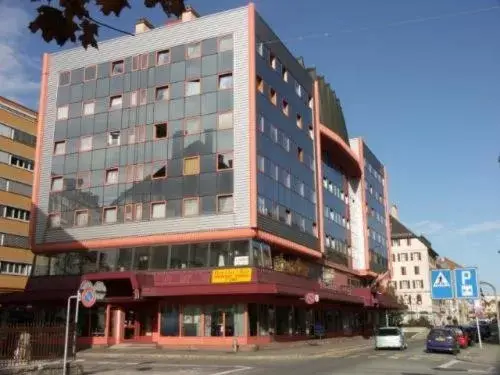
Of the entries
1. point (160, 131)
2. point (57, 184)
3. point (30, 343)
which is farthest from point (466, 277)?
point (57, 184)

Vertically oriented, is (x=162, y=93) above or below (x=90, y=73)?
below

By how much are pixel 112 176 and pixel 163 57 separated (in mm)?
10285

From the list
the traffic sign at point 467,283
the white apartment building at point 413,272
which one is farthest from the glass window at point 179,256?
the white apartment building at point 413,272

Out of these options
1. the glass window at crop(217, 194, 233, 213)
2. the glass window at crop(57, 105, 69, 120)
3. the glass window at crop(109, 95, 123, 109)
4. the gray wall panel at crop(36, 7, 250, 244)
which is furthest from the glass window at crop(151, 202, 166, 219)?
the glass window at crop(57, 105, 69, 120)

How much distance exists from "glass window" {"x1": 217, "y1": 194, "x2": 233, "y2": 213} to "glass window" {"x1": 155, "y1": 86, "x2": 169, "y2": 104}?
9.95 m

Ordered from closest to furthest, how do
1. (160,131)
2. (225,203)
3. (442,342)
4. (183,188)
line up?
(442,342) → (225,203) → (183,188) → (160,131)

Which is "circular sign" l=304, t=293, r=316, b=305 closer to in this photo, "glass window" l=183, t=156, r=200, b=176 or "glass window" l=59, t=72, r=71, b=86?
"glass window" l=183, t=156, r=200, b=176

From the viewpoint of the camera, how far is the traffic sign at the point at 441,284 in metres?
26.2

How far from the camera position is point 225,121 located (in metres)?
41.8

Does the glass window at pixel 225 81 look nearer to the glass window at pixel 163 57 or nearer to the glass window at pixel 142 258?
the glass window at pixel 163 57

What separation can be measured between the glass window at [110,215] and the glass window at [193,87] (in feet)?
34.6

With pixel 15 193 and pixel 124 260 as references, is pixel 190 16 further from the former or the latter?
pixel 15 193

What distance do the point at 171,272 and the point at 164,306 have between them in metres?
2.70

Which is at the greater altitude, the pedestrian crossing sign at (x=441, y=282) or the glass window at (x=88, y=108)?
the glass window at (x=88, y=108)
